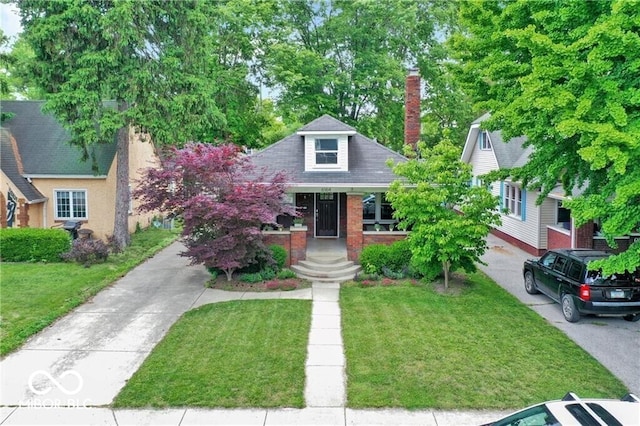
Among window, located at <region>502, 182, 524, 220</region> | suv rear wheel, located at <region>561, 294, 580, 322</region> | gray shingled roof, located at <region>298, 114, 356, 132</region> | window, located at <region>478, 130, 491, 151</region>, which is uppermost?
window, located at <region>478, 130, 491, 151</region>

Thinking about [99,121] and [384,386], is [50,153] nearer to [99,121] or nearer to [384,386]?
[99,121]

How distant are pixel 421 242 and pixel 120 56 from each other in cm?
1304

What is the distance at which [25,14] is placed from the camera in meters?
17.6

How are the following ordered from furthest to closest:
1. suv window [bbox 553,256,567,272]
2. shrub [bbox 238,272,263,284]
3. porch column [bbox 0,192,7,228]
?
porch column [bbox 0,192,7,228], shrub [bbox 238,272,263,284], suv window [bbox 553,256,567,272]

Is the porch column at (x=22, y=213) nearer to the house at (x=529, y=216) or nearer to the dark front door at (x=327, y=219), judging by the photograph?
the dark front door at (x=327, y=219)

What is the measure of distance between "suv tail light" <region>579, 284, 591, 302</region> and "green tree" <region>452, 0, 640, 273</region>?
2320mm

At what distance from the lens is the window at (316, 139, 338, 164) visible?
17.9 meters

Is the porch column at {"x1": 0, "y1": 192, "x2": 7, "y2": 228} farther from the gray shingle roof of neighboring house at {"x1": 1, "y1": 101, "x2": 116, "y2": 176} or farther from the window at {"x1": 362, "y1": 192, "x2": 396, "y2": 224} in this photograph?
the window at {"x1": 362, "y1": 192, "x2": 396, "y2": 224}


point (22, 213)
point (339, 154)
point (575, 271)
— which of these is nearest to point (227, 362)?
point (575, 271)

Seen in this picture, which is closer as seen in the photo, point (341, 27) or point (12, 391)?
point (12, 391)

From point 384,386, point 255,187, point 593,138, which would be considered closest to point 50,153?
point 255,187

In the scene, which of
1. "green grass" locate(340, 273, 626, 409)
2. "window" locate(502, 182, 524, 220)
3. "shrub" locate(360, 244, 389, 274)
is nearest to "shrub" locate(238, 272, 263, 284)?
"green grass" locate(340, 273, 626, 409)

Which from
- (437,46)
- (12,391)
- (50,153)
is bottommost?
(12,391)

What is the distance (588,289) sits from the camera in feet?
36.7
